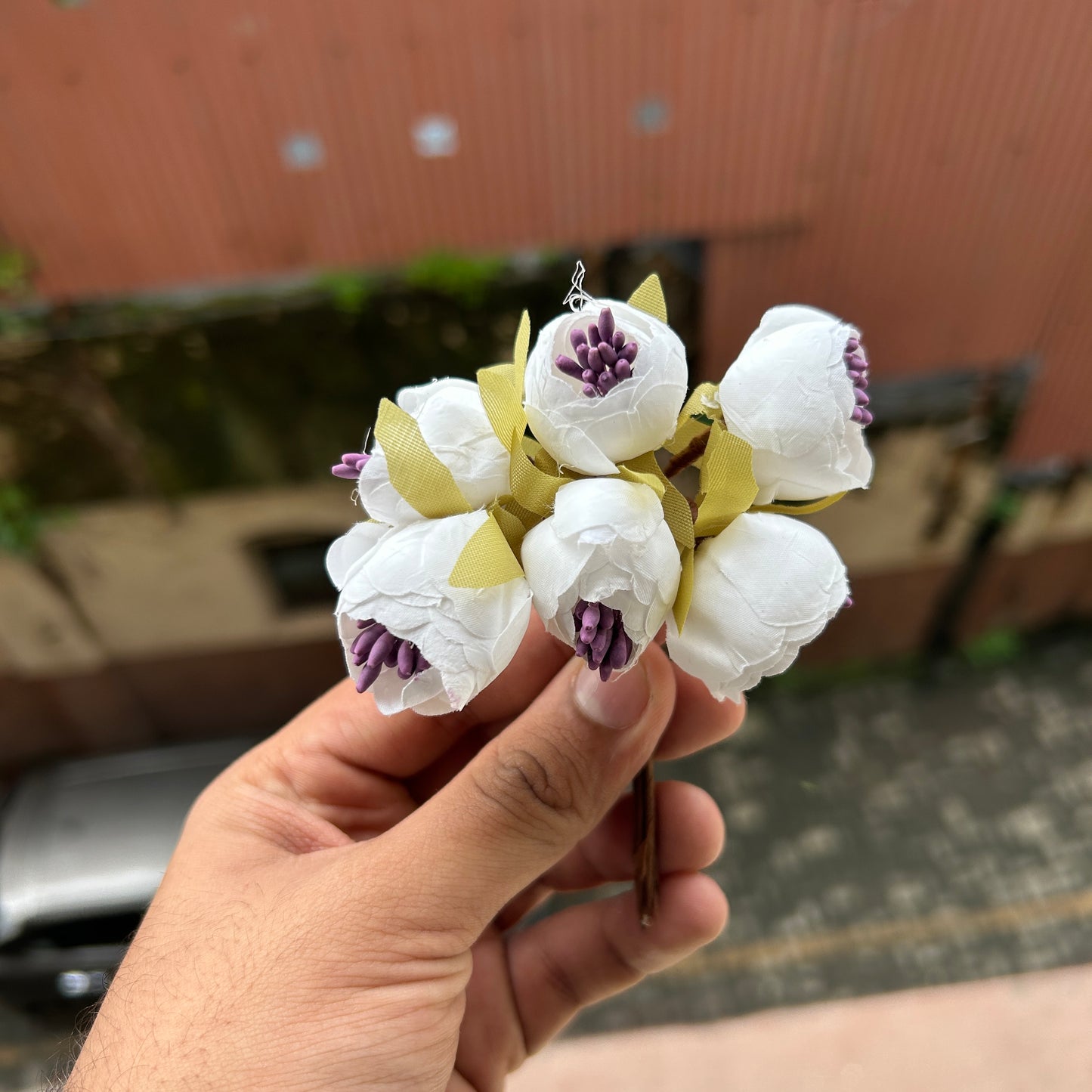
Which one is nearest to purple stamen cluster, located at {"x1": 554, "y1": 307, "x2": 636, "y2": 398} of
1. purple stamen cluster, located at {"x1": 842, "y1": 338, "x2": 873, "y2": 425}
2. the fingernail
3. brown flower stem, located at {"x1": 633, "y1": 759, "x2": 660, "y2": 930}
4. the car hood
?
purple stamen cluster, located at {"x1": 842, "y1": 338, "x2": 873, "y2": 425}

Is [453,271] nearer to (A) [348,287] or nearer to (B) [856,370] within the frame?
(A) [348,287]

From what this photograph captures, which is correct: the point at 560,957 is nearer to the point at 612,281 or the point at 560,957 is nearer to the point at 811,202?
the point at 612,281

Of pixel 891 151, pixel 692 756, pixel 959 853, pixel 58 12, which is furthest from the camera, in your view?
pixel 692 756

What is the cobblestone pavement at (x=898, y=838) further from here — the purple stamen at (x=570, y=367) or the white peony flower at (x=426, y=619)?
the purple stamen at (x=570, y=367)

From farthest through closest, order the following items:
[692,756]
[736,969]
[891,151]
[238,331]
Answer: [692,756], [736,969], [238,331], [891,151]

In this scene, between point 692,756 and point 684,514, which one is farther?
point 692,756

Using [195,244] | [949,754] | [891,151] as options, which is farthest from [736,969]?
[195,244]

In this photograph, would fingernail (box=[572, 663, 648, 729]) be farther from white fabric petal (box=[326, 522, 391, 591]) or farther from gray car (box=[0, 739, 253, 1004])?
gray car (box=[0, 739, 253, 1004])
